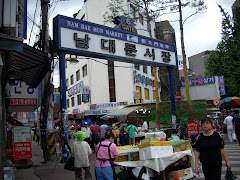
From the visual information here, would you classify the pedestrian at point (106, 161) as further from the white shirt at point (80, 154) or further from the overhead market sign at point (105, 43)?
the overhead market sign at point (105, 43)

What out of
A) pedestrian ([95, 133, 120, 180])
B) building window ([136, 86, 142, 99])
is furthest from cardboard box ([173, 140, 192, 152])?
building window ([136, 86, 142, 99])

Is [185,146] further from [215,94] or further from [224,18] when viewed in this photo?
[215,94]

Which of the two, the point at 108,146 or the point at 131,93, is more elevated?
the point at 131,93

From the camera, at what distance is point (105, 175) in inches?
211

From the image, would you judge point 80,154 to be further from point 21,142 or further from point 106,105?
point 106,105

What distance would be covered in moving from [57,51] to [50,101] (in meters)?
2.39

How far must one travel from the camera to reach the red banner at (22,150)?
36.0 ft

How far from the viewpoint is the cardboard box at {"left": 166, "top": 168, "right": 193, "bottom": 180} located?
6086mm

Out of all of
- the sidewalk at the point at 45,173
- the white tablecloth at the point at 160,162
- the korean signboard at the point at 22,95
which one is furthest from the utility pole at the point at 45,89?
the white tablecloth at the point at 160,162

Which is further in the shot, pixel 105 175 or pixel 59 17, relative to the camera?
pixel 59 17

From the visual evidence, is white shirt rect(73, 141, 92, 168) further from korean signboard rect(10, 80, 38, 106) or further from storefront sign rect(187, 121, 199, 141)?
storefront sign rect(187, 121, 199, 141)

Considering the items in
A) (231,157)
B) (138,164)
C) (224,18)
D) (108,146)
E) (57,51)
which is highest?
(224,18)

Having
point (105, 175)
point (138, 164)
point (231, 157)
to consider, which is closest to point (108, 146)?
point (105, 175)

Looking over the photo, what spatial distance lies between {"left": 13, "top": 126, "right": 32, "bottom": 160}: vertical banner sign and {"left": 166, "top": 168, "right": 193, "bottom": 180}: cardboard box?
724cm
